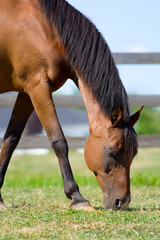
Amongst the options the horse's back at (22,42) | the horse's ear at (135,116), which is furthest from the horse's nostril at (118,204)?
the horse's back at (22,42)

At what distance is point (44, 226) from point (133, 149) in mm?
1105

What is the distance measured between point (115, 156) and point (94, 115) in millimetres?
412

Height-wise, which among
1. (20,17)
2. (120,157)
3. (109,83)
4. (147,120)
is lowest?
(147,120)

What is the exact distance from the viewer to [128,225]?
9.89 ft

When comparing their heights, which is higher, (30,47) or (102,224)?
(30,47)

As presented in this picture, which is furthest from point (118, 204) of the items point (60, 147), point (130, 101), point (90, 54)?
point (130, 101)

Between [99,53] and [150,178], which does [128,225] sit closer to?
[99,53]

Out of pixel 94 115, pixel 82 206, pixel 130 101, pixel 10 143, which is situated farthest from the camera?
pixel 130 101

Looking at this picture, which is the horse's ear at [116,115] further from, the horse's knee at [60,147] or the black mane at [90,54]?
the horse's knee at [60,147]

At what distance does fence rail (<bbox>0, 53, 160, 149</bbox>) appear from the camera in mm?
6637

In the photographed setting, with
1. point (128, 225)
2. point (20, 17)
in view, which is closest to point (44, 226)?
point (128, 225)

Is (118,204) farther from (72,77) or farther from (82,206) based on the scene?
(72,77)

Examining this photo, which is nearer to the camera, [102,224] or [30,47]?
[102,224]

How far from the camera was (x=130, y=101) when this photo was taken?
6.82 metres
